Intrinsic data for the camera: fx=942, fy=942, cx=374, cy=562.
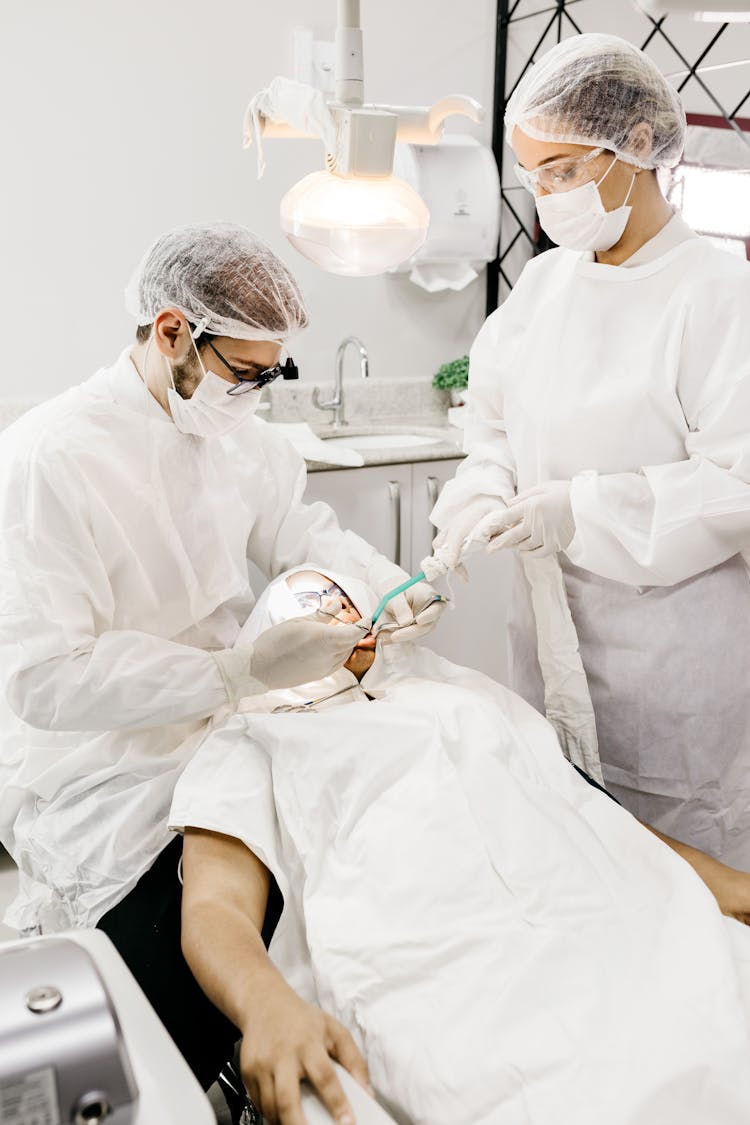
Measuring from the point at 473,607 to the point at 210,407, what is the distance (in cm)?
175

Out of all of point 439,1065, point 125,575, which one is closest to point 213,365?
point 125,575

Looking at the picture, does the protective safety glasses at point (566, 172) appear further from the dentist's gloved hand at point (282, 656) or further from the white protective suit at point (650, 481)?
the dentist's gloved hand at point (282, 656)

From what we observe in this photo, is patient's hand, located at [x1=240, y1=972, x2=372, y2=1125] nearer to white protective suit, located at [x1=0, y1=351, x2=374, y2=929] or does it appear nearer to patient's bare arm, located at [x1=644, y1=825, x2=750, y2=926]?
white protective suit, located at [x1=0, y1=351, x2=374, y2=929]

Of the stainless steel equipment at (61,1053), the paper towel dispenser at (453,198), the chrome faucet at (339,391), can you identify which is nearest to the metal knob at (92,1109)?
the stainless steel equipment at (61,1053)

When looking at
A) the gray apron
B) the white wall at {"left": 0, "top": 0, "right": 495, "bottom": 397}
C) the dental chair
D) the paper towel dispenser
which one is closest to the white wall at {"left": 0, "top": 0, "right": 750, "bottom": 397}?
the white wall at {"left": 0, "top": 0, "right": 495, "bottom": 397}

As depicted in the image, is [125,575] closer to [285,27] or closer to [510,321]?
[510,321]

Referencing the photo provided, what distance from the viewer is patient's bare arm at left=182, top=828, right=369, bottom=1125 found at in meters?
0.95

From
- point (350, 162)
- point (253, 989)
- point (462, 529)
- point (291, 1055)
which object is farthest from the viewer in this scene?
point (462, 529)

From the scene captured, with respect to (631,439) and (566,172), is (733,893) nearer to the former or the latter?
(631,439)

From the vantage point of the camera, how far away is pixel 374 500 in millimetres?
2926

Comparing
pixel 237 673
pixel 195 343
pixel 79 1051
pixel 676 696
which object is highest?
pixel 195 343

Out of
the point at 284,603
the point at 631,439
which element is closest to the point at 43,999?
the point at 284,603

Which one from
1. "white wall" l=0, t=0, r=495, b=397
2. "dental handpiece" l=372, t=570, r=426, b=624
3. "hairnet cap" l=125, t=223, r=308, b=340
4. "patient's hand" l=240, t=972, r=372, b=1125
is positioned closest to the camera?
"patient's hand" l=240, t=972, r=372, b=1125

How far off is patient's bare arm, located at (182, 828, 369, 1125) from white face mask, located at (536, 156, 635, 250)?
44.3 inches
